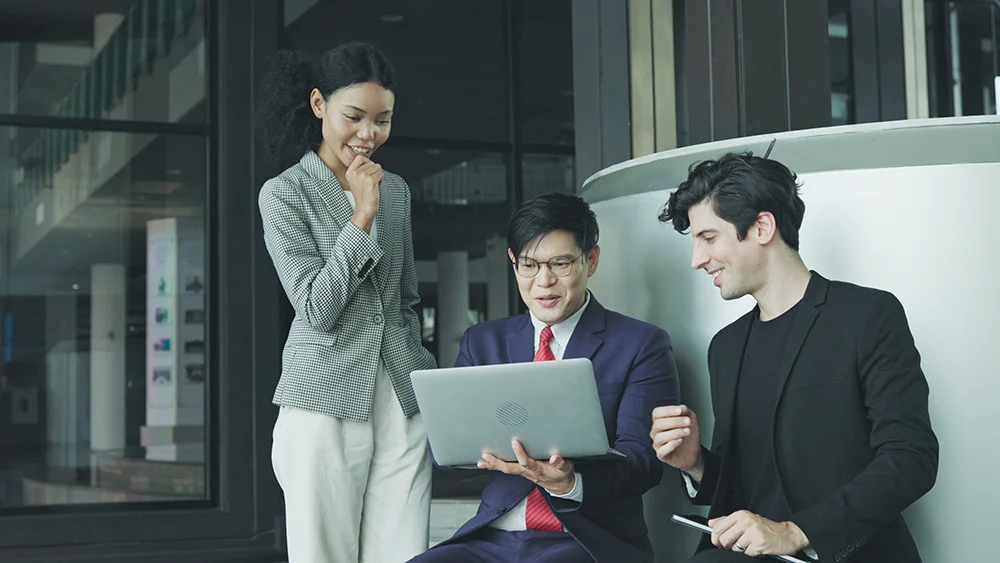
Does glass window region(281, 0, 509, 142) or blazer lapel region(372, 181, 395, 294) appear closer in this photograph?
blazer lapel region(372, 181, 395, 294)

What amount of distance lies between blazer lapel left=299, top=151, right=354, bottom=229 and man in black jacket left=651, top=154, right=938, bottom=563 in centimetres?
75

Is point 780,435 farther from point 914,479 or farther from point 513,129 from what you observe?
point 513,129

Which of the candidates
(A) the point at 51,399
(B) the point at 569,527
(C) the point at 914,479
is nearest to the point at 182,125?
(A) the point at 51,399

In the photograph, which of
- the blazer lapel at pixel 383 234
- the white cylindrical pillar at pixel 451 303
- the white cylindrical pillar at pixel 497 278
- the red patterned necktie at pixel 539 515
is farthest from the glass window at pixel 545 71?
the red patterned necktie at pixel 539 515

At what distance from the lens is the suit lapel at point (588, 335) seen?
2635 millimetres

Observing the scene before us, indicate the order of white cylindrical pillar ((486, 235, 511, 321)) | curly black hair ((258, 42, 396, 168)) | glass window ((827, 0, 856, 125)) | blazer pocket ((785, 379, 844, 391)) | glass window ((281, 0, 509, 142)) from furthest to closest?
glass window ((827, 0, 856, 125)) → white cylindrical pillar ((486, 235, 511, 321)) → glass window ((281, 0, 509, 142)) → curly black hair ((258, 42, 396, 168)) → blazer pocket ((785, 379, 844, 391))

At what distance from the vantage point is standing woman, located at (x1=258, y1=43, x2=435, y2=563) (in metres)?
2.58

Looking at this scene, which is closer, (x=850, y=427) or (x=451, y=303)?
(x=850, y=427)

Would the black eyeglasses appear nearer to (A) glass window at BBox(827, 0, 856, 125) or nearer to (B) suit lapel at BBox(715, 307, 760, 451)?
(B) suit lapel at BBox(715, 307, 760, 451)

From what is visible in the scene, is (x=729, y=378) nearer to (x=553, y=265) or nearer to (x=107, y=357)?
(x=553, y=265)

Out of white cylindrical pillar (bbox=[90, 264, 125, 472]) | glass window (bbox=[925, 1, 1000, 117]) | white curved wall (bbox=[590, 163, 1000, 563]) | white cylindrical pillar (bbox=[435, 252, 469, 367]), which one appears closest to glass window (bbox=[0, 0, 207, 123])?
white cylindrical pillar (bbox=[90, 264, 125, 472])

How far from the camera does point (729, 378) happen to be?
237cm

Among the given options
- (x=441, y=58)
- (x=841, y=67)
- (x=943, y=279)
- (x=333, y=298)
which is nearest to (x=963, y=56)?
(x=841, y=67)

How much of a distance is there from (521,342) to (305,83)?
80cm
